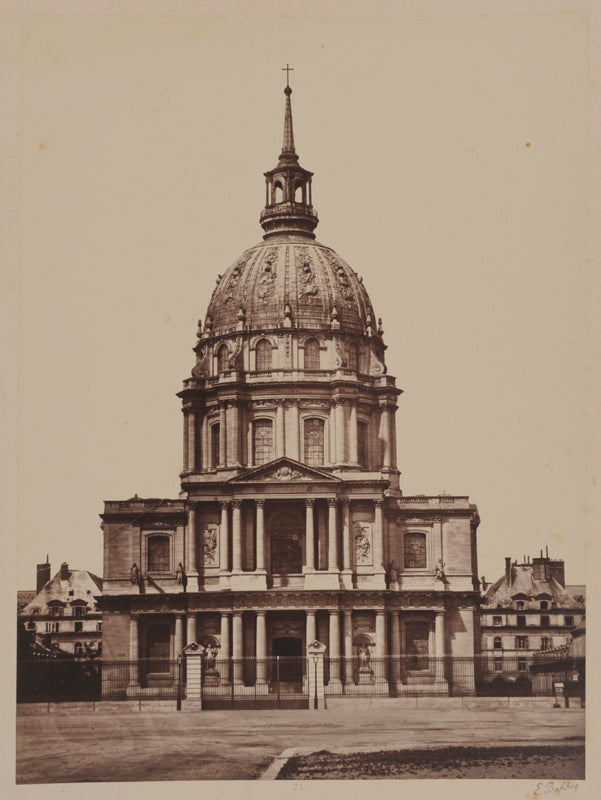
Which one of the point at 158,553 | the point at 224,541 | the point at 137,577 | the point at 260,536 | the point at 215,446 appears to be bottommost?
the point at 137,577

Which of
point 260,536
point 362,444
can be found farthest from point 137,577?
point 362,444

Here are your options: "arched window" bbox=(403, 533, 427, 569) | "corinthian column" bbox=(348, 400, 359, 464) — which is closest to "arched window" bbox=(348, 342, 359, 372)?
"corinthian column" bbox=(348, 400, 359, 464)

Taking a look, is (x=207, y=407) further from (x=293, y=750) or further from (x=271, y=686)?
(x=293, y=750)

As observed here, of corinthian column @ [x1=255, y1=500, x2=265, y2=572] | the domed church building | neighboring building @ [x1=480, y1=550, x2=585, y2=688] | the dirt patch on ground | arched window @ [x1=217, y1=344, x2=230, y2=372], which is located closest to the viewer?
the dirt patch on ground

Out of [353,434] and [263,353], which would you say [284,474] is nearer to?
[353,434]

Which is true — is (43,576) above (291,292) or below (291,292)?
below

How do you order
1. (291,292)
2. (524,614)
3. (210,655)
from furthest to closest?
(524,614) → (291,292) → (210,655)
